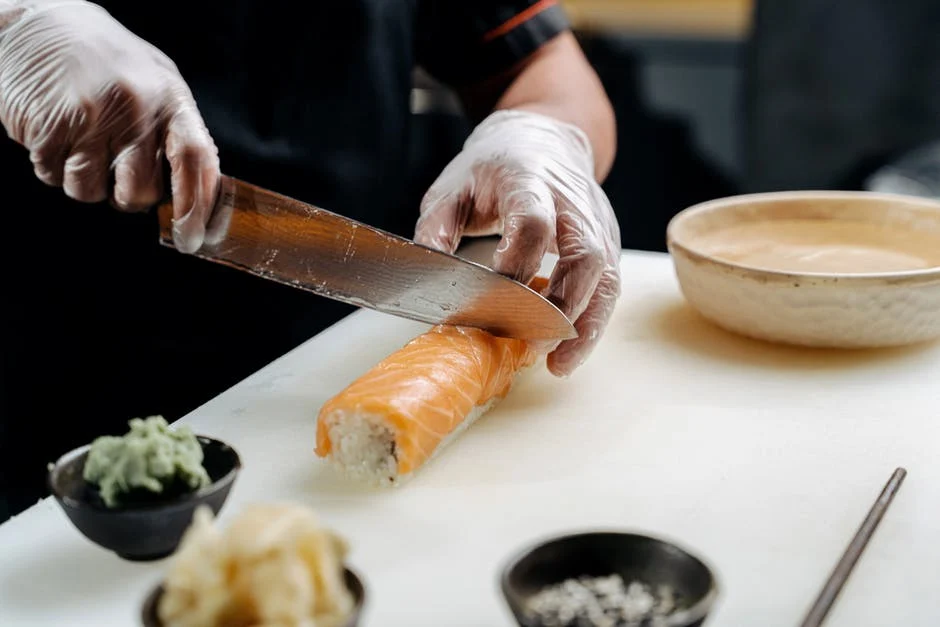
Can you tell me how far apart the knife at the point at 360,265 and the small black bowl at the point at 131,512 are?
463mm

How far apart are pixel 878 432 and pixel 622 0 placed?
342cm

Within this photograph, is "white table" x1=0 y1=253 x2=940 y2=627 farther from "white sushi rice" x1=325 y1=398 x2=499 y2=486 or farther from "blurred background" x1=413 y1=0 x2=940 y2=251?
"blurred background" x1=413 y1=0 x2=940 y2=251

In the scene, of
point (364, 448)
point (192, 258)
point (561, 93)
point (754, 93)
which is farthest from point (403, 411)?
point (754, 93)

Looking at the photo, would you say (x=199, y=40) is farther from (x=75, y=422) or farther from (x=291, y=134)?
(x=75, y=422)

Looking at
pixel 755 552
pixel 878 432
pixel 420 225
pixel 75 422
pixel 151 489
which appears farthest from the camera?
pixel 75 422

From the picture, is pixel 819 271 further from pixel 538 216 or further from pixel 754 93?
pixel 754 93

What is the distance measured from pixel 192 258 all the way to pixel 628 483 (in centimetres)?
108

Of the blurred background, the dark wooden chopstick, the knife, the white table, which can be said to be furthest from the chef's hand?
the blurred background

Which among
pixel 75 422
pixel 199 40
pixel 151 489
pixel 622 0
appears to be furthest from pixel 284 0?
pixel 622 0

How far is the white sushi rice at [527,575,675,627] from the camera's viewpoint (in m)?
1.00

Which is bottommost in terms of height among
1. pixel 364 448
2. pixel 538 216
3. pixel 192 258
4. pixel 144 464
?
pixel 192 258

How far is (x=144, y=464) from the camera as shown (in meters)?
1.17

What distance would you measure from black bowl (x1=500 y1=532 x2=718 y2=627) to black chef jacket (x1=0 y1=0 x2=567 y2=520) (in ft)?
4.16

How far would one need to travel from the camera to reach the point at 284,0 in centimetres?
209
